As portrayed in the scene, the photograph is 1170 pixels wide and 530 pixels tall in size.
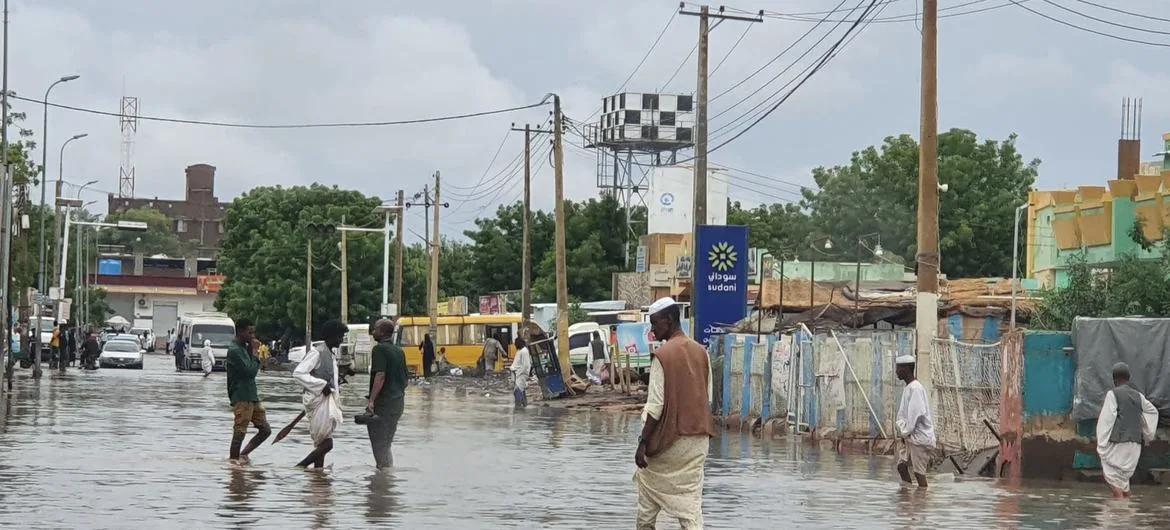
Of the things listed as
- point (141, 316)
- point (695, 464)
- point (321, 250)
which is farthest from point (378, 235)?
point (695, 464)

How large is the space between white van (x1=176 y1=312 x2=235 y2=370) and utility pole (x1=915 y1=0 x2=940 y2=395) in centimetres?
5195

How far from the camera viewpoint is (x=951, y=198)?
71.9 metres

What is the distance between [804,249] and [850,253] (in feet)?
7.90

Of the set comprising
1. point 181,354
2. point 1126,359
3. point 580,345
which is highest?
point 1126,359

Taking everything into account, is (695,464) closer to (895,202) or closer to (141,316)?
(895,202)

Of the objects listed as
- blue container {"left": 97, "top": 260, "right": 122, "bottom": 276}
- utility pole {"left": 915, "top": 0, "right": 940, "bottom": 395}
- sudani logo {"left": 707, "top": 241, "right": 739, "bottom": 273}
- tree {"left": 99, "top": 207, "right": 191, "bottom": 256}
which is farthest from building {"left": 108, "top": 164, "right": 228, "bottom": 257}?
utility pole {"left": 915, "top": 0, "right": 940, "bottom": 395}

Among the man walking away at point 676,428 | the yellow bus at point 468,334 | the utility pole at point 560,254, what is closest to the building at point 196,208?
the yellow bus at point 468,334

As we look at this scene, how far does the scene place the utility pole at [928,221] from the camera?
23.5 meters

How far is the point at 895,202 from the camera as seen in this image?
238 feet

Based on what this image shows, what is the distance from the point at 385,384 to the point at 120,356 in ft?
172

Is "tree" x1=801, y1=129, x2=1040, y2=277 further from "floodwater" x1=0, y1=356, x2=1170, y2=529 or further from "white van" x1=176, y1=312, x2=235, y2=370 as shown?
"floodwater" x1=0, y1=356, x2=1170, y2=529

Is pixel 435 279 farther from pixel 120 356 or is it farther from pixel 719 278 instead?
pixel 719 278

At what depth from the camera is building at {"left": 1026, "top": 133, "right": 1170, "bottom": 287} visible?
3747cm

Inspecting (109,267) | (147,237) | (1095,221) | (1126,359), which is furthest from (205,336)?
(147,237)
